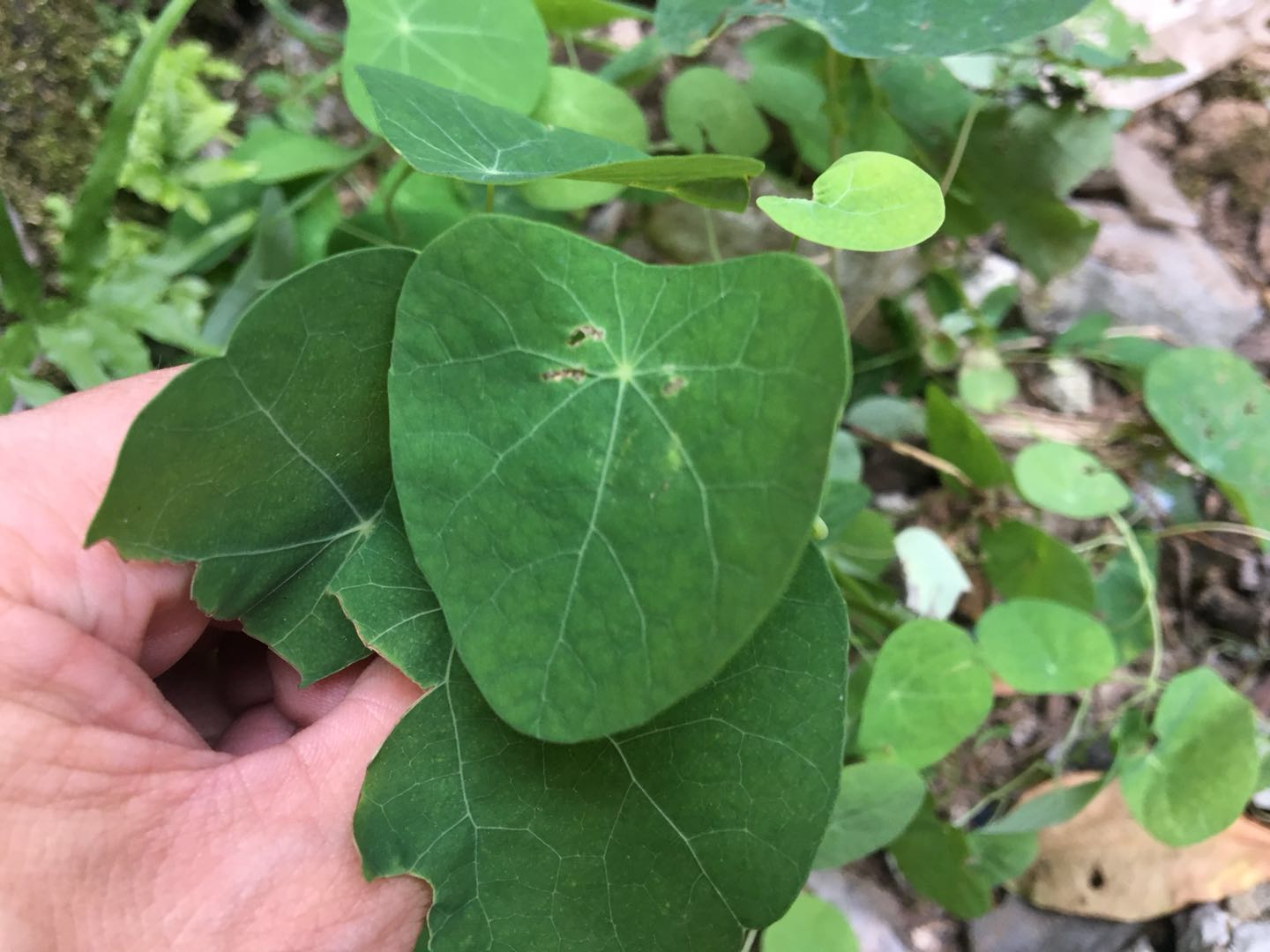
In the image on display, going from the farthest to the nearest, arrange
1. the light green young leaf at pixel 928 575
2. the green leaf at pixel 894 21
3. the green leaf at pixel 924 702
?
the light green young leaf at pixel 928 575, the green leaf at pixel 924 702, the green leaf at pixel 894 21

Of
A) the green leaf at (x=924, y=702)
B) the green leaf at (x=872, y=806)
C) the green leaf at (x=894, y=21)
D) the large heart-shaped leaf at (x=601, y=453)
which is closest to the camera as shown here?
the large heart-shaped leaf at (x=601, y=453)

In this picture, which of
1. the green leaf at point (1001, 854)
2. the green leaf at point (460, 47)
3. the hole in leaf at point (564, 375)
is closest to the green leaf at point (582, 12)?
the green leaf at point (460, 47)

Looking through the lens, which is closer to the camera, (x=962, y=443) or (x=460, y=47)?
(x=460, y=47)

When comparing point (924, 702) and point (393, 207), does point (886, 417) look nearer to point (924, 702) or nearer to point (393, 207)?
point (924, 702)

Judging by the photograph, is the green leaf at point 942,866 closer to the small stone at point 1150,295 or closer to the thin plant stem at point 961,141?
the thin plant stem at point 961,141

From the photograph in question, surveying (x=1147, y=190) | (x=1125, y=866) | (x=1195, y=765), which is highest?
(x=1147, y=190)

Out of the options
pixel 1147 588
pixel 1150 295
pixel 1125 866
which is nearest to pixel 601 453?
pixel 1147 588
